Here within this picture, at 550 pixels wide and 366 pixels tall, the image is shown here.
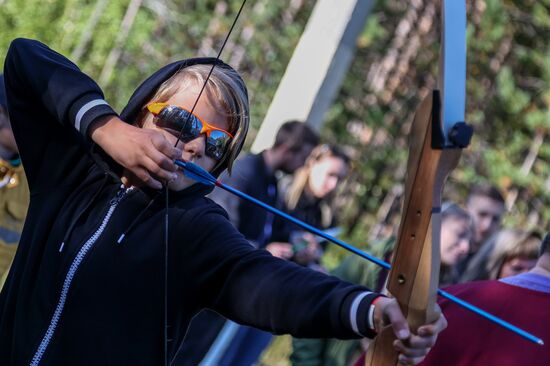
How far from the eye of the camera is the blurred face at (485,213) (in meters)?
6.95

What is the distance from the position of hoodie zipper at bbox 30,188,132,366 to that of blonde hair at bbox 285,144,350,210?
3.72m

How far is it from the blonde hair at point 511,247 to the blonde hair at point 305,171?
1080mm

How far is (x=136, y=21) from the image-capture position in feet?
38.2

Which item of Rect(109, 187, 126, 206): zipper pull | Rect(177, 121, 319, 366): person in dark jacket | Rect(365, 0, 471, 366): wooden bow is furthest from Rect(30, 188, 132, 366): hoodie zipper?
Rect(177, 121, 319, 366): person in dark jacket

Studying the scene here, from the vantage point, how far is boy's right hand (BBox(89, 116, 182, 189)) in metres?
2.44

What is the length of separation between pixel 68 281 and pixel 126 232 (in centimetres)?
17

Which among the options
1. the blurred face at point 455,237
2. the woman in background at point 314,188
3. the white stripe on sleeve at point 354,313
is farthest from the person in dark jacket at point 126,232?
the woman in background at point 314,188

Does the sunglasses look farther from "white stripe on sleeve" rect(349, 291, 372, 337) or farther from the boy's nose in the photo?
"white stripe on sleeve" rect(349, 291, 372, 337)

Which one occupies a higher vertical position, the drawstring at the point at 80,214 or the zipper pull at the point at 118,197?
the zipper pull at the point at 118,197

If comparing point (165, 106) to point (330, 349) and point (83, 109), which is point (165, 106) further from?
point (330, 349)

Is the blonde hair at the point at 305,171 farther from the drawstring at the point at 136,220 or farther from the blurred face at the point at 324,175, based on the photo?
the drawstring at the point at 136,220

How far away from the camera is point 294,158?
6.09 metres

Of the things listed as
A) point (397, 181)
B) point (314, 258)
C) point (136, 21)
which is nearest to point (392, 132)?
point (397, 181)

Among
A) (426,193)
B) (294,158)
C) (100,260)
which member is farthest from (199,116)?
(294,158)
